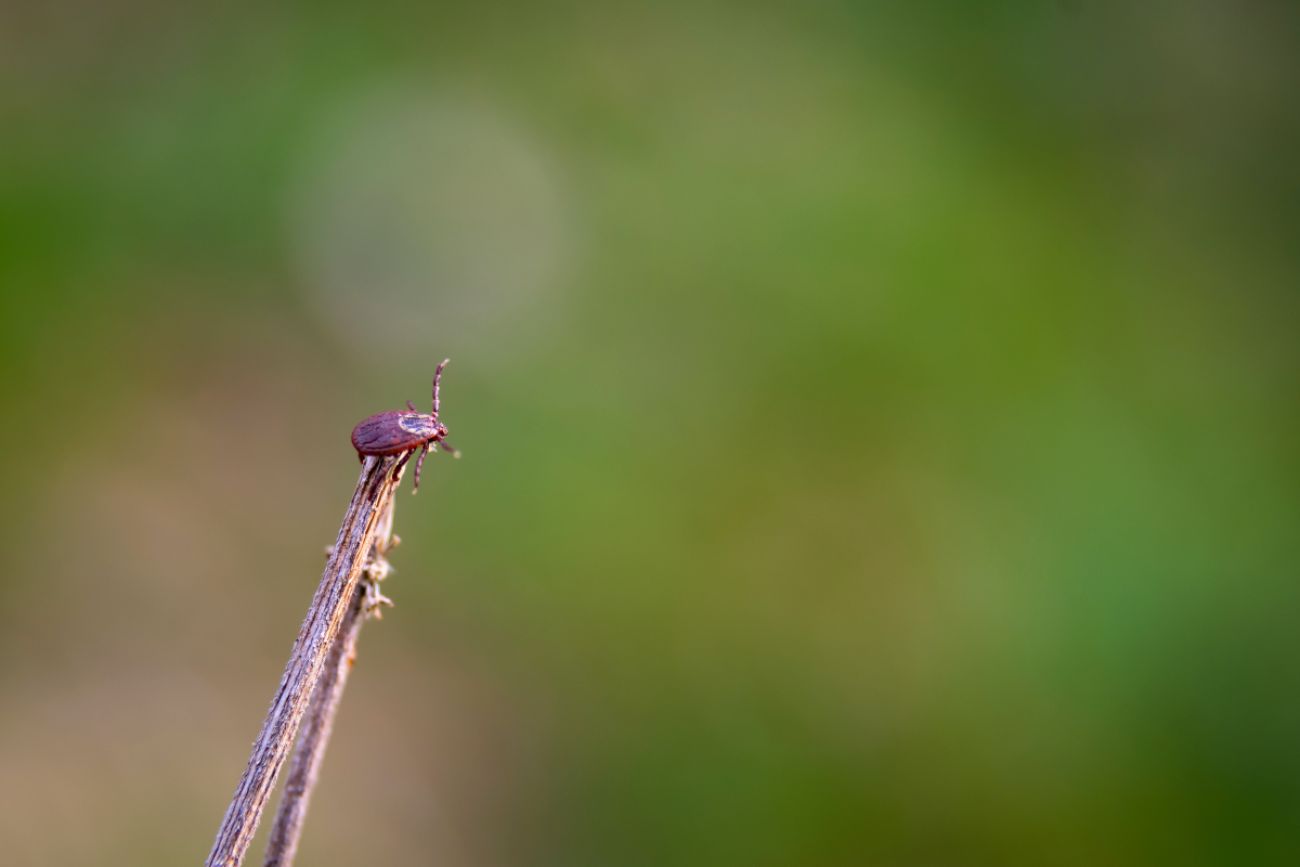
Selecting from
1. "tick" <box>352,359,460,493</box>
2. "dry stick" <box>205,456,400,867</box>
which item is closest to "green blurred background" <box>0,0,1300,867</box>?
"dry stick" <box>205,456,400,867</box>

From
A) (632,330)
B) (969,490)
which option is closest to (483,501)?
(632,330)

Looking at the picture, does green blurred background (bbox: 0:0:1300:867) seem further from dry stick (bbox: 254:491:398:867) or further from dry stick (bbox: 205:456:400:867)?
dry stick (bbox: 205:456:400:867)

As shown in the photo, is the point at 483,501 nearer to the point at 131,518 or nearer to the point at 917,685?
the point at 131,518

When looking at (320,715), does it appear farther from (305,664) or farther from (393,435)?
(393,435)

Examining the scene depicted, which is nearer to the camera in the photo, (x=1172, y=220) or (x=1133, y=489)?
(x=1133, y=489)

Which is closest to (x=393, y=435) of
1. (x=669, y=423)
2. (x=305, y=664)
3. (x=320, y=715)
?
(x=305, y=664)
